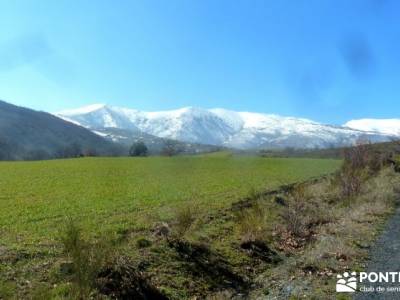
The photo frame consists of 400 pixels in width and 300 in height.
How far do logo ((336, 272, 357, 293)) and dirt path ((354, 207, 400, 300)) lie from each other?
0.43m

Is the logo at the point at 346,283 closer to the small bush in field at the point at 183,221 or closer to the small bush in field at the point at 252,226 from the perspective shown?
the small bush in field at the point at 252,226

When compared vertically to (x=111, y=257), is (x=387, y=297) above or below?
below

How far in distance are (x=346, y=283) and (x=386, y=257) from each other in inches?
132

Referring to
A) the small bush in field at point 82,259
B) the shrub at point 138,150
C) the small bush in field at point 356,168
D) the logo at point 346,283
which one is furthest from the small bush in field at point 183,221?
the shrub at point 138,150

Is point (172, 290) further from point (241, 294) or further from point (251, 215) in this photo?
point (251, 215)

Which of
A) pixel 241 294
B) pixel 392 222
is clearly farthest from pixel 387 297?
pixel 392 222

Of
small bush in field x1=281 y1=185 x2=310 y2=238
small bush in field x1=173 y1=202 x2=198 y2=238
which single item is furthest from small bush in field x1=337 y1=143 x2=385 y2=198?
small bush in field x1=173 y1=202 x2=198 y2=238

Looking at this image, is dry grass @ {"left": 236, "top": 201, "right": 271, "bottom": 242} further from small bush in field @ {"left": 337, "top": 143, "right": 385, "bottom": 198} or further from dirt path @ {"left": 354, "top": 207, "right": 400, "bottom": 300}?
small bush in field @ {"left": 337, "top": 143, "right": 385, "bottom": 198}

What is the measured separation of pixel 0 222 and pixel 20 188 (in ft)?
51.3

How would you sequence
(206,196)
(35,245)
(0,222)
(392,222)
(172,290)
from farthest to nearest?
(206,196) → (392,222) → (0,222) → (35,245) → (172,290)

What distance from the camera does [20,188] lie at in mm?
33625

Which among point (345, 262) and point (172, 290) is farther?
point (345, 262)

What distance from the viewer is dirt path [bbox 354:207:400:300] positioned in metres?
11.2

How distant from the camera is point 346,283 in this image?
40.4 feet
